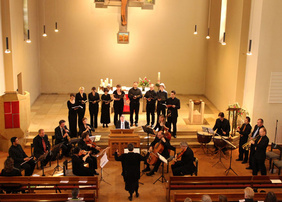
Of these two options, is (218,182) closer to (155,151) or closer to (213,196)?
(213,196)

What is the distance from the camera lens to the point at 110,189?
31.9 feet

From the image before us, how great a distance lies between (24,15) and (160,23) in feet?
20.0

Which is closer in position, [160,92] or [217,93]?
[160,92]

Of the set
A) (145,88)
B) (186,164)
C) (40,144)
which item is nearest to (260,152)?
(186,164)

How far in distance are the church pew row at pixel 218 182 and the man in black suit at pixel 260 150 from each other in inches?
57.2

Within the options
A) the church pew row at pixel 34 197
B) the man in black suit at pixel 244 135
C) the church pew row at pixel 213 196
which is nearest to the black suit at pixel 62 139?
the church pew row at pixel 34 197

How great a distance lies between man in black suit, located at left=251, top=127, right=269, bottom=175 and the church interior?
0.03 metres

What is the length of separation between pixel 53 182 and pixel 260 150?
551cm

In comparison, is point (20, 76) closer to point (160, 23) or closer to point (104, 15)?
point (104, 15)

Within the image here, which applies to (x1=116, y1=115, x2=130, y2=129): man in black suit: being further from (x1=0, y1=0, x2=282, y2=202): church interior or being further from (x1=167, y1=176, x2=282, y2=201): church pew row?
(x1=167, y1=176, x2=282, y2=201): church pew row

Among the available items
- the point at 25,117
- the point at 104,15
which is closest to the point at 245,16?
the point at 104,15

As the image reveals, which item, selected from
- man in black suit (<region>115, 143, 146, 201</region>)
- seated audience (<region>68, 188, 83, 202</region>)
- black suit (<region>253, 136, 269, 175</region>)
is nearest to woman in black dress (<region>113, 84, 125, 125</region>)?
man in black suit (<region>115, 143, 146, 201</region>)

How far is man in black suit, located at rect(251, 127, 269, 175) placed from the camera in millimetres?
10141

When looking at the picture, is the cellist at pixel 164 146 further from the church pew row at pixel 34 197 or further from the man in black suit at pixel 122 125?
the church pew row at pixel 34 197
